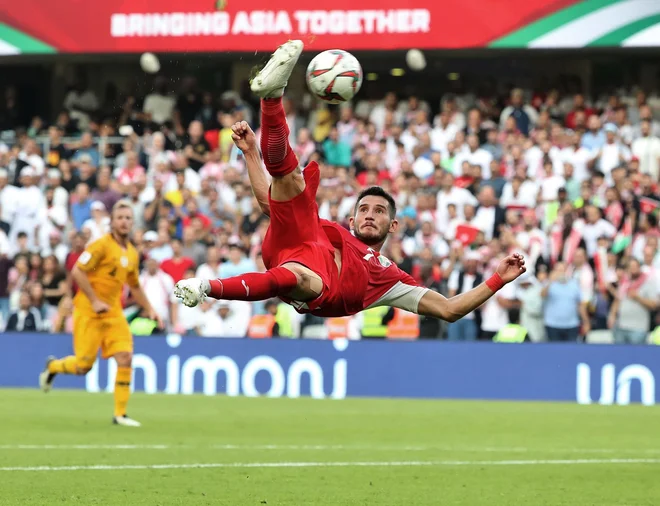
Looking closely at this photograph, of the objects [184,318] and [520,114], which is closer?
[184,318]

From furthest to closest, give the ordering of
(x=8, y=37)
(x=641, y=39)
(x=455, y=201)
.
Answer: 1. (x=8, y=37)
2. (x=641, y=39)
3. (x=455, y=201)

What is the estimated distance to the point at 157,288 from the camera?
63.3ft

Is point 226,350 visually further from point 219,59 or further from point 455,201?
point 219,59

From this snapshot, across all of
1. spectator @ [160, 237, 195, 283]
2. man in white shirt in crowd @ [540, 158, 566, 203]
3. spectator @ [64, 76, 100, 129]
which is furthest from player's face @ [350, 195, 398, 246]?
spectator @ [64, 76, 100, 129]

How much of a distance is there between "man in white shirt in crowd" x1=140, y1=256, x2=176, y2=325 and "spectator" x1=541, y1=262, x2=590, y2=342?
5259mm

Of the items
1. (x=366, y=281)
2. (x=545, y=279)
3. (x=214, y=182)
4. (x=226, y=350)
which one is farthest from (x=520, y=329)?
(x=366, y=281)

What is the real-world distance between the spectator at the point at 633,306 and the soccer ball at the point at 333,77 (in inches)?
381

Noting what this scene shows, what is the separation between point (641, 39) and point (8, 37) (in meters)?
10.6

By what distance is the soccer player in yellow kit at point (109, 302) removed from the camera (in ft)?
46.0

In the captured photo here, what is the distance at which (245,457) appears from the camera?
11789 mm

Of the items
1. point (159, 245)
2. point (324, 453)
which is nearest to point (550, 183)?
point (159, 245)

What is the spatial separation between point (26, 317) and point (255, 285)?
39.3ft

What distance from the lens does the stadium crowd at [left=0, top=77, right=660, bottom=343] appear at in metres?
18.6

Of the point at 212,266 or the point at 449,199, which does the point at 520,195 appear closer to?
the point at 449,199
